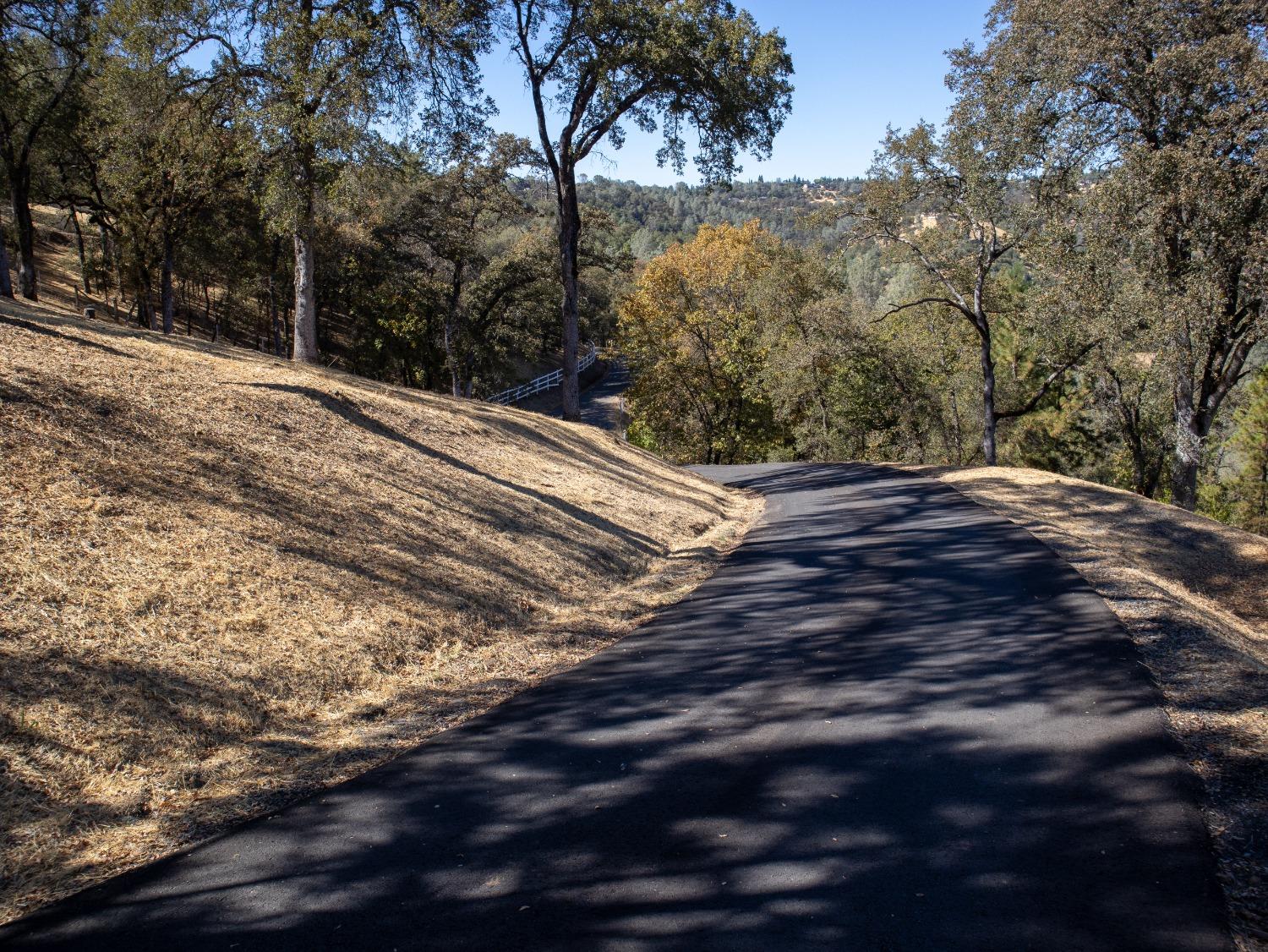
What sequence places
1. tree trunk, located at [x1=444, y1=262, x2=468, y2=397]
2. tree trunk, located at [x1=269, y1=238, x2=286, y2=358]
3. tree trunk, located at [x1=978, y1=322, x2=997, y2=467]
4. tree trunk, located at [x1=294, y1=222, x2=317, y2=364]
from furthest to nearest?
tree trunk, located at [x1=444, y1=262, x2=468, y2=397] < tree trunk, located at [x1=269, y1=238, x2=286, y2=358] < tree trunk, located at [x1=978, y1=322, x2=997, y2=467] < tree trunk, located at [x1=294, y1=222, x2=317, y2=364]

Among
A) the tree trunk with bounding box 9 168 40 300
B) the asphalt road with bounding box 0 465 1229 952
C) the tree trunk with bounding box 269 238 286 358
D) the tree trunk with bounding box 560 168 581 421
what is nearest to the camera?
the asphalt road with bounding box 0 465 1229 952

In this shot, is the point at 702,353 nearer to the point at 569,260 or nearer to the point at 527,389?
the point at 527,389

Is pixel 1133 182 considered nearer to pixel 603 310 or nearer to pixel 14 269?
pixel 603 310

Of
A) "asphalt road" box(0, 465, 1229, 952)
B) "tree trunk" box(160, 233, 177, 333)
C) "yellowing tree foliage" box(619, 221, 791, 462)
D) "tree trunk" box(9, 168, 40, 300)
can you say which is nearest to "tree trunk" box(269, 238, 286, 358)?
"tree trunk" box(160, 233, 177, 333)

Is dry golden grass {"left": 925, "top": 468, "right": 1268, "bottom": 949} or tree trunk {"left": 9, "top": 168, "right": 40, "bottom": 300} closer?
dry golden grass {"left": 925, "top": 468, "right": 1268, "bottom": 949}

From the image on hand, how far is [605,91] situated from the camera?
23.2 meters

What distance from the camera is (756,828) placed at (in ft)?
14.8

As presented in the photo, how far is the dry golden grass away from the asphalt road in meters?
0.18

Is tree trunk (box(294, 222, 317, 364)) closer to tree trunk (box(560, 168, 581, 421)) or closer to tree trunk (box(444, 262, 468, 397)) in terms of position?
tree trunk (box(560, 168, 581, 421))

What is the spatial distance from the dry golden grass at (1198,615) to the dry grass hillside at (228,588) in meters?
4.97

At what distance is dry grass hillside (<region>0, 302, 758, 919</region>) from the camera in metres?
5.12

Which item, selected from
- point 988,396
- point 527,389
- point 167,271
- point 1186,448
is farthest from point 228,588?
point 527,389

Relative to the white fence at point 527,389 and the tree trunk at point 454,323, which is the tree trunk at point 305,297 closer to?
the tree trunk at point 454,323

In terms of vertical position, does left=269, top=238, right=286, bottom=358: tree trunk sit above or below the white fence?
above
